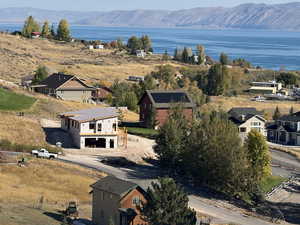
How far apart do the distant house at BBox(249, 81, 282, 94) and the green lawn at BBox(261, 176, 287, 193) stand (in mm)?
63822

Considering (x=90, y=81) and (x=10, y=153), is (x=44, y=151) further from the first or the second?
(x=90, y=81)

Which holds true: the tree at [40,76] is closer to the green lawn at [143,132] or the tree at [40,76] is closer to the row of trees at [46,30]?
the green lawn at [143,132]

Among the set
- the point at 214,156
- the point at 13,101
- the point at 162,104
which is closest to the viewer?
the point at 214,156

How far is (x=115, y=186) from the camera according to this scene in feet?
126

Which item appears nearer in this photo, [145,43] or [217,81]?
[217,81]

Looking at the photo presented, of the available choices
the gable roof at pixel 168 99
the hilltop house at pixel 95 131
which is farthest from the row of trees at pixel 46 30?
the hilltop house at pixel 95 131

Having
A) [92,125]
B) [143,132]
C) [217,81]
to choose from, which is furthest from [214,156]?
[217,81]

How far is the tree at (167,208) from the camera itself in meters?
35.1

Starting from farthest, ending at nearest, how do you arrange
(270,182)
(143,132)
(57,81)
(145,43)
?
(145,43), (57,81), (143,132), (270,182)

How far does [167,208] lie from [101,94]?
55867mm

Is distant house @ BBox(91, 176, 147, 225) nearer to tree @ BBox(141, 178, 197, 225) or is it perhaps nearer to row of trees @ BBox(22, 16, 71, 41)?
tree @ BBox(141, 178, 197, 225)

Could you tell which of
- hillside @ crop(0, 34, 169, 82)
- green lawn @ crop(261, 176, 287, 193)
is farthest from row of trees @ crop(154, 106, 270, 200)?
hillside @ crop(0, 34, 169, 82)

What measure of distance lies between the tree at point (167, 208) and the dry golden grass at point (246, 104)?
64.3 metres

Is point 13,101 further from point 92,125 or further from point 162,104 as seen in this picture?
point 92,125
